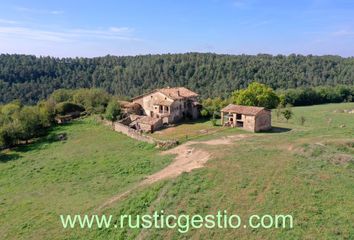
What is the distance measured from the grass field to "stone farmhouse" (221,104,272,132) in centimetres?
286

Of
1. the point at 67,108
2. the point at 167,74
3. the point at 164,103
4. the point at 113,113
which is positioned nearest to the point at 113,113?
the point at 113,113

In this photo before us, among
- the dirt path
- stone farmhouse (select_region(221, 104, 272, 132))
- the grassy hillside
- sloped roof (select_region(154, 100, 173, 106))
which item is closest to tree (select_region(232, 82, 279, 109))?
stone farmhouse (select_region(221, 104, 272, 132))

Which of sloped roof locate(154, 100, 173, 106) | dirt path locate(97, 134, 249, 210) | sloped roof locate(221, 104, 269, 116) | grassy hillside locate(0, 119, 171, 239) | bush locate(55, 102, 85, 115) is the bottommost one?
grassy hillside locate(0, 119, 171, 239)

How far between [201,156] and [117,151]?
549 inches

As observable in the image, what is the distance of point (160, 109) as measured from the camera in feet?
202

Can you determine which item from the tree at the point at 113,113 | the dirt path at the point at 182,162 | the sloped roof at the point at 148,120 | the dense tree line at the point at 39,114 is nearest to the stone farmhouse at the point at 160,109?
the sloped roof at the point at 148,120

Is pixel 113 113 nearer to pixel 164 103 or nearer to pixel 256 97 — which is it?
pixel 164 103

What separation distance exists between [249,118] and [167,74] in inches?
4479

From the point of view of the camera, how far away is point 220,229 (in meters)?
22.9

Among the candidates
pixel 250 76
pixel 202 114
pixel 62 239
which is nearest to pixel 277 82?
pixel 250 76

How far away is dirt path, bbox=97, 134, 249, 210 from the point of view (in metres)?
32.0

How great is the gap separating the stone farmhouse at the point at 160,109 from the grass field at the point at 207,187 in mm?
9523

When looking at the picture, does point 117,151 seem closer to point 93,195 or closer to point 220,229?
point 93,195

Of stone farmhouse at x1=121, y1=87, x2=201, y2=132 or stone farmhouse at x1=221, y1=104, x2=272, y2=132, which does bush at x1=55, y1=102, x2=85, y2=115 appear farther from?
stone farmhouse at x1=221, y1=104, x2=272, y2=132
